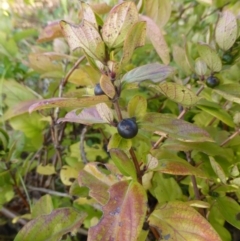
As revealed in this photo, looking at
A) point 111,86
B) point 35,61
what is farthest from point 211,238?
point 35,61

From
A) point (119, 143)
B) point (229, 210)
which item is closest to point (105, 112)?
point (119, 143)

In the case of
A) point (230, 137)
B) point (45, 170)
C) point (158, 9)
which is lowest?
point (45, 170)

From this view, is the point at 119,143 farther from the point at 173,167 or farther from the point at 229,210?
the point at 229,210

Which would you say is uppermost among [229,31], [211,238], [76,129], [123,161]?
[229,31]

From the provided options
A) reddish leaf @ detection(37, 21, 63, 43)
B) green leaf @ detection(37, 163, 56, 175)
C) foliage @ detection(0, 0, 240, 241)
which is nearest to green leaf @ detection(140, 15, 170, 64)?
foliage @ detection(0, 0, 240, 241)

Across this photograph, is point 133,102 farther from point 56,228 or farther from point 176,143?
point 56,228

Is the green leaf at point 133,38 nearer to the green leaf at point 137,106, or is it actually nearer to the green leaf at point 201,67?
the green leaf at point 137,106

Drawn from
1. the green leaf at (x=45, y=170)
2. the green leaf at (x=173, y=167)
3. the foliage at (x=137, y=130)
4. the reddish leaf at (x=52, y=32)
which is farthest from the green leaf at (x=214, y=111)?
the green leaf at (x=45, y=170)
